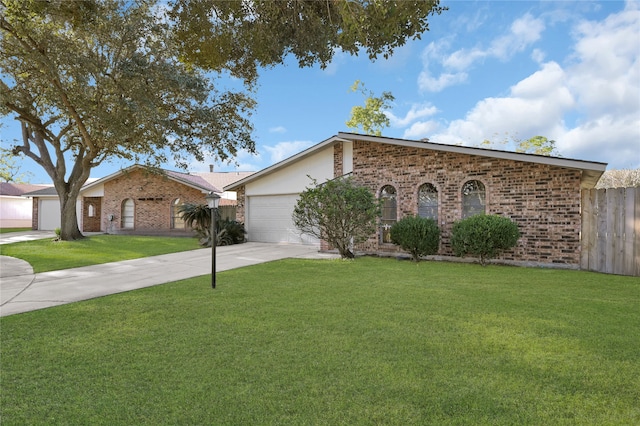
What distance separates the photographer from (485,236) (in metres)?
9.80

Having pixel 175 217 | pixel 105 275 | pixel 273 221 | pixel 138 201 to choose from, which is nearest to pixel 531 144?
pixel 273 221

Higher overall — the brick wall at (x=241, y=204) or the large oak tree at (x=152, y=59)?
the large oak tree at (x=152, y=59)

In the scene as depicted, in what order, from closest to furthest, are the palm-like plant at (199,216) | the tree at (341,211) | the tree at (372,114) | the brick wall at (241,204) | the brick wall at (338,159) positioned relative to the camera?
the tree at (341,211), the brick wall at (338,159), the palm-like plant at (199,216), the brick wall at (241,204), the tree at (372,114)

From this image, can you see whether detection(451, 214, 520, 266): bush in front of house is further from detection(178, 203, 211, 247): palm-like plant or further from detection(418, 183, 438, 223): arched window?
detection(178, 203, 211, 247): palm-like plant

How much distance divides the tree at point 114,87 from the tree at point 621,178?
20512 millimetres

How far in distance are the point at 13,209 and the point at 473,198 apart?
3750 cm

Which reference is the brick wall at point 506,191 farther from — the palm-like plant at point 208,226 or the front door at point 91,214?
the front door at point 91,214

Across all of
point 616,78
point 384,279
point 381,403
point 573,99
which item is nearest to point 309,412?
point 381,403

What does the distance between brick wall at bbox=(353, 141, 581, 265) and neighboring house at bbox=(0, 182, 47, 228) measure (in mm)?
33069

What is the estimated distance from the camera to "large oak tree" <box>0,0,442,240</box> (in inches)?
296

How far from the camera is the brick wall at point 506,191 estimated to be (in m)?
9.86

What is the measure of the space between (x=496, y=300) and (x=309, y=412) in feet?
14.6

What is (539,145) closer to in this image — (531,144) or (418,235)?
(531,144)

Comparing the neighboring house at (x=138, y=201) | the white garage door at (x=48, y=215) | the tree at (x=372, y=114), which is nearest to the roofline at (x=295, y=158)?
the neighboring house at (x=138, y=201)
